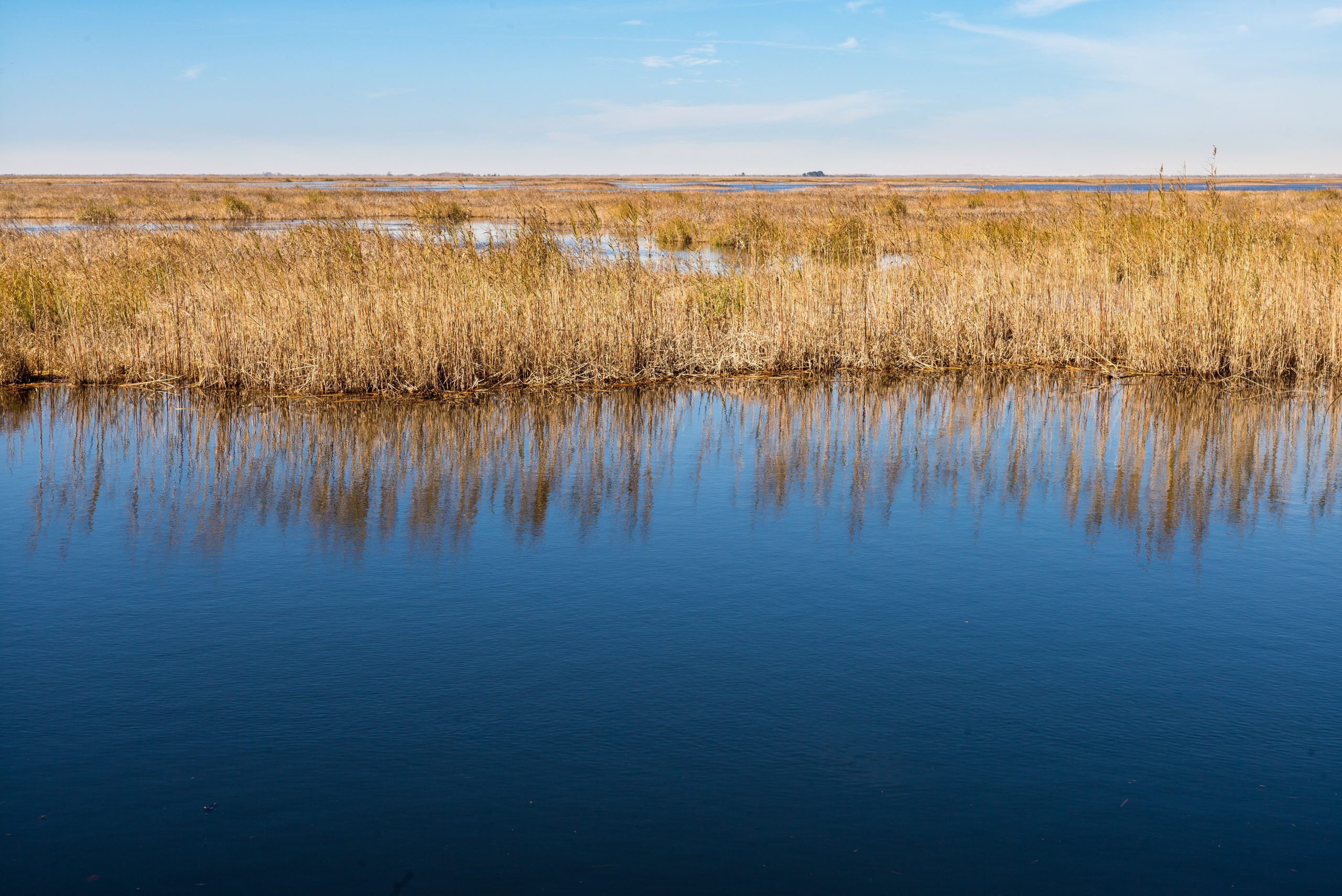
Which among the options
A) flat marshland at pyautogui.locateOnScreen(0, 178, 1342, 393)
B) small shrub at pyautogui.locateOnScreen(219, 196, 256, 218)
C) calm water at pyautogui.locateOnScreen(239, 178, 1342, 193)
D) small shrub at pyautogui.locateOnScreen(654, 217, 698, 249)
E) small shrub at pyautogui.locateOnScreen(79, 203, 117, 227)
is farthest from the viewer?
calm water at pyautogui.locateOnScreen(239, 178, 1342, 193)

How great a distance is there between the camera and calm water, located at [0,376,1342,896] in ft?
11.6

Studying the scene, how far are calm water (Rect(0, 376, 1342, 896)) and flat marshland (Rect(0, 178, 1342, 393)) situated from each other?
8.30 ft

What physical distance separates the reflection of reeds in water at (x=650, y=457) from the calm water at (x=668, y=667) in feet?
0.19

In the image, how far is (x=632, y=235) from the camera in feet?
43.5

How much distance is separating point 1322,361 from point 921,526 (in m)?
8.14

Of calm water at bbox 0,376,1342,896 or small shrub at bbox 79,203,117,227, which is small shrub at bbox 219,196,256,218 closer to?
small shrub at bbox 79,203,117,227

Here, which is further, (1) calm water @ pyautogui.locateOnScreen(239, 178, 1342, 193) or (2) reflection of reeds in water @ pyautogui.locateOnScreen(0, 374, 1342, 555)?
(1) calm water @ pyautogui.locateOnScreen(239, 178, 1342, 193)

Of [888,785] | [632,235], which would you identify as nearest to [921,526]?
[888,785]

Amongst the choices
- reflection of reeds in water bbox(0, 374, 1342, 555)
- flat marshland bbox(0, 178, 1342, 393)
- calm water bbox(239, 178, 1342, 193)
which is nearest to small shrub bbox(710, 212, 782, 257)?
flat marshland bbox(0, 178, 1342, 393)

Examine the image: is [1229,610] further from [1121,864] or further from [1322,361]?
[1322,361]

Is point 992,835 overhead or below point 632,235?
below

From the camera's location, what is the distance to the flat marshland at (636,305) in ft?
38.1

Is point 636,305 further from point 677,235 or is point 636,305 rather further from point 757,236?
point 677,235

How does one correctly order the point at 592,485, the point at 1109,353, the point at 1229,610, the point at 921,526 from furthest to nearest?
the point at 1109,353, the point at 592,485, the point at 921,526, the point at 1229,610
